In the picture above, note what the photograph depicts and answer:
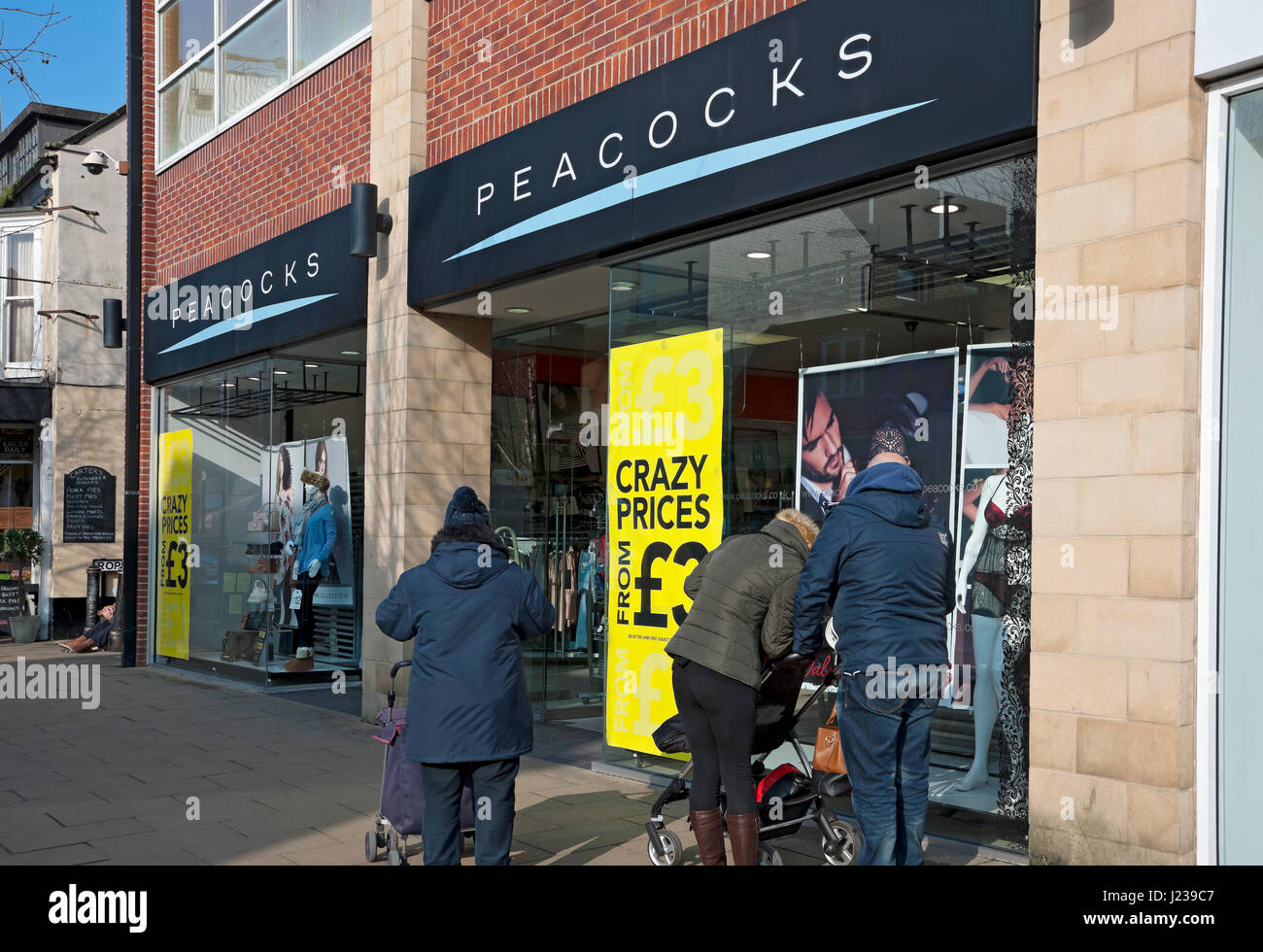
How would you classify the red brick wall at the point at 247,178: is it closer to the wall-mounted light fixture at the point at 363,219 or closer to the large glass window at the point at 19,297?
the wall-mounted light fixture at the point at 363,219

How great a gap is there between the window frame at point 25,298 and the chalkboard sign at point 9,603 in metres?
3.47

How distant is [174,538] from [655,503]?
867 cm

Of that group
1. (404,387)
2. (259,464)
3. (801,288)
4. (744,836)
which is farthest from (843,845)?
(259,464)

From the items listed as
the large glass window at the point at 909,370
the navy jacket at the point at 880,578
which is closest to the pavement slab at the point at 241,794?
the large glass window at the point at 909,370

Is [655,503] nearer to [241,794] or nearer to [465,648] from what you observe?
[465,648]

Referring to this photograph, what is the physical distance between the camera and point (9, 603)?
62.6ft

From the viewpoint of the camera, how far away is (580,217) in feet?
25.7

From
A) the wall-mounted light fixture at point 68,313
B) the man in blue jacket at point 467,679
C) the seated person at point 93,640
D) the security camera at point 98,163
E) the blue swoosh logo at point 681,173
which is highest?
the security camera at point 98,163

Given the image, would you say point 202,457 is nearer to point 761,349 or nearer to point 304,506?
point 304,506

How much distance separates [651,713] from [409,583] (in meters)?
2.98

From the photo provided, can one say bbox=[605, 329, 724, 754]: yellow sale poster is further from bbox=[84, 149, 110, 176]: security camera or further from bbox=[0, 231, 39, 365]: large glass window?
bbox=[0, 231, 39, 365]: large glass window

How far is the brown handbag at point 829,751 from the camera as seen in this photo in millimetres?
6219

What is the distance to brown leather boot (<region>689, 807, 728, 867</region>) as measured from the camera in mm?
5156

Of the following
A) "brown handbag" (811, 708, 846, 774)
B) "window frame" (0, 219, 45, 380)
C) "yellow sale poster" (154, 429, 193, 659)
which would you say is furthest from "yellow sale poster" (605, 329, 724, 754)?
"window frame" (0, 219, 45, 380)
